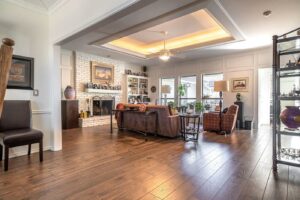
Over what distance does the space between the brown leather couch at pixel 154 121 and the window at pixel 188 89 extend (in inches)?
137

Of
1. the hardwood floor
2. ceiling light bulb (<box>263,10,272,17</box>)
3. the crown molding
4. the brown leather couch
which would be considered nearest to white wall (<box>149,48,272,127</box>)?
ceiling light bulb (<box>263,10,272,17</box>)

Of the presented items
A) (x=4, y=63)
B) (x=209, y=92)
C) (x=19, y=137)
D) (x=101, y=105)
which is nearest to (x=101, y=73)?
(x=101, y=105)

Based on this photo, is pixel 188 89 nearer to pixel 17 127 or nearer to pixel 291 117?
pixel 291 117

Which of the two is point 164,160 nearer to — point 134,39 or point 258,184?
point 258,184

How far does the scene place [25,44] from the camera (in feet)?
11.1

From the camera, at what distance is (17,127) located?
A: 315cm

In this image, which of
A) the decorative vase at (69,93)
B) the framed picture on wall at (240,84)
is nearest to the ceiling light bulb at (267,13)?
the framed picture on wall at (240,84)

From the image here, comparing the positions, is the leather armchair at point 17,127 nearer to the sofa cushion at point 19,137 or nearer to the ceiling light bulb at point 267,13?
the sofa cushion at point 19,137

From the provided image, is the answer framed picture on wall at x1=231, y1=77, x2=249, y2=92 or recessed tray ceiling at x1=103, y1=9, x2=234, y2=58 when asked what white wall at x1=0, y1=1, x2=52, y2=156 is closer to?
recessed tray ceiling at x1=103, y1=9, x2=234, y2=58

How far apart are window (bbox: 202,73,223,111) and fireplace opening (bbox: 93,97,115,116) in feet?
13.2

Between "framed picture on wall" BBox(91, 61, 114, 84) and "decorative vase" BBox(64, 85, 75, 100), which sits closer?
"decorative vase" BBox(64, 85, 75, 100)

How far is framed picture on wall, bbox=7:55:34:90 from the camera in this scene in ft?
10.5

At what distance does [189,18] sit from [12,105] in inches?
169

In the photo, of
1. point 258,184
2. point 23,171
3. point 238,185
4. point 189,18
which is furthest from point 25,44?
point 258,184
